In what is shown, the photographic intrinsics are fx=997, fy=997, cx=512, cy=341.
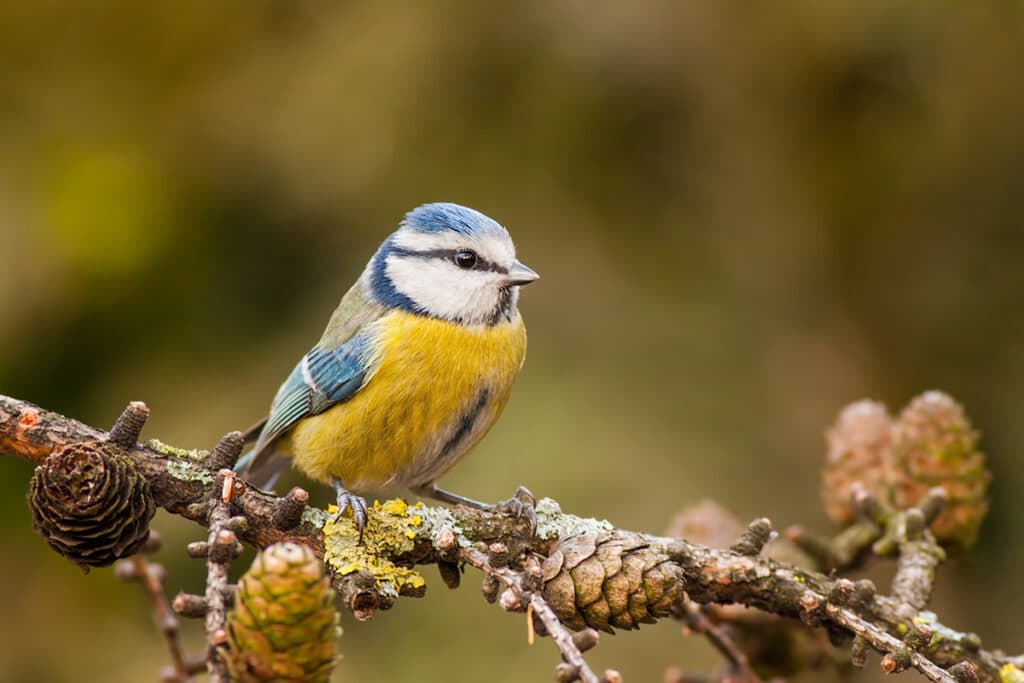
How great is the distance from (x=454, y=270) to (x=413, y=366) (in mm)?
228

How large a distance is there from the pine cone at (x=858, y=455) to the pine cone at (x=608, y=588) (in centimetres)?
59

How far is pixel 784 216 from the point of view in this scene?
7.82 feet

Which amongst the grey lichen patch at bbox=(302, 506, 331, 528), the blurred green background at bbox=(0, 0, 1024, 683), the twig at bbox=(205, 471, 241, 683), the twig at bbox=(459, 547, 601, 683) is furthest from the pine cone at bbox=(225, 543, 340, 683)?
the blurred green background at bbox=(0, 0, 1024, 683)

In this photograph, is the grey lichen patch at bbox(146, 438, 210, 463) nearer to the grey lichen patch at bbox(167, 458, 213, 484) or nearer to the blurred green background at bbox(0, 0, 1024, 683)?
the grey lichen patch at bbox(167, 458, 213, 484)

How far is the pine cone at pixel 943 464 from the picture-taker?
1.46 metres

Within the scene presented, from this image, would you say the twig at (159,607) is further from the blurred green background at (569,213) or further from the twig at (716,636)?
the blurred green background at (569,213)

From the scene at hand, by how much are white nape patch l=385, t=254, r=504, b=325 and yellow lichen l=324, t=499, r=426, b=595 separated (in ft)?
1.73

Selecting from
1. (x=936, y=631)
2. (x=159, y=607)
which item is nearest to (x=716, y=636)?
(x=936, y=631)

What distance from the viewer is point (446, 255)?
1763mm

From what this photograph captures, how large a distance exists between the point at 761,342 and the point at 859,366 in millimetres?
231

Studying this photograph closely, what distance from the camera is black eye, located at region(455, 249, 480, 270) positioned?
1.74 meters

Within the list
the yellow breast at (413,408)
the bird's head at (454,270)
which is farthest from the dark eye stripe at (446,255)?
the yellow breast at (413,408)

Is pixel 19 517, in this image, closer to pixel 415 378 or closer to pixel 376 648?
pixel 376 648

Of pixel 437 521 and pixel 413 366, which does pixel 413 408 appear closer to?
pixel 413 366
